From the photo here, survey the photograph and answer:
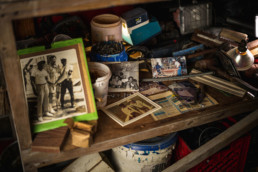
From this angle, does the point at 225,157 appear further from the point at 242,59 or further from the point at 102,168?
the point at 102,168

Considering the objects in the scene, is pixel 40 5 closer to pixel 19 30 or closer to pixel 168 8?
pixel 19 30

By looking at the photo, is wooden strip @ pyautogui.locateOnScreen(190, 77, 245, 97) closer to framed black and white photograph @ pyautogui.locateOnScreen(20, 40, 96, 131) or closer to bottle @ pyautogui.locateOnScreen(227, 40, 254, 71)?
bottle @ pyautogui.locateOnScreen(227, 40, 254, 71)

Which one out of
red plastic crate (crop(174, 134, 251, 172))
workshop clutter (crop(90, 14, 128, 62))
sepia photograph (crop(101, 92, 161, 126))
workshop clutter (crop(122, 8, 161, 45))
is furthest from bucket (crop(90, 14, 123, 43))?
red plastic crate (crop(174, 134, 251, 172))

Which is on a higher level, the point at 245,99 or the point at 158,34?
the point at 158,34

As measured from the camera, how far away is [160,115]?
1.61 metres

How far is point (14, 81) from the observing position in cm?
114

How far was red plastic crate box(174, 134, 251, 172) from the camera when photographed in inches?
74.2

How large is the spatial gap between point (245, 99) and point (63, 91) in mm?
1239

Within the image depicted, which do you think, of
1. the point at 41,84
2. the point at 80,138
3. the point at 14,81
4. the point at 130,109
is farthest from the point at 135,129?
the point at 14,81

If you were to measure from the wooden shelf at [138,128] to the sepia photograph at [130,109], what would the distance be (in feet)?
0.11

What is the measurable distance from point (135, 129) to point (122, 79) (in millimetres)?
440

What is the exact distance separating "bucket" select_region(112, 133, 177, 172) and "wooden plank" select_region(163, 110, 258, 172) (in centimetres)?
18

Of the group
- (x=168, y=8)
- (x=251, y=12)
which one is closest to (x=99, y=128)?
(x=168, y=8)

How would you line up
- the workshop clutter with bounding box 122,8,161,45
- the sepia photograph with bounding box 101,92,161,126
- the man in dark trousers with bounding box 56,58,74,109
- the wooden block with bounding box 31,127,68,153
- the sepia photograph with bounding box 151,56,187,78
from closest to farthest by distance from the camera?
the wooden block with bounding box 31,127,68,153 < the man in dark trousers with bounding box 56,58,74,109 < the sepia photograph with bounding box 101,92,161,126 < the sepia photograph with bounding box 151,56,187,78 < the workshop clutter with bounding box 122,8,161,45
